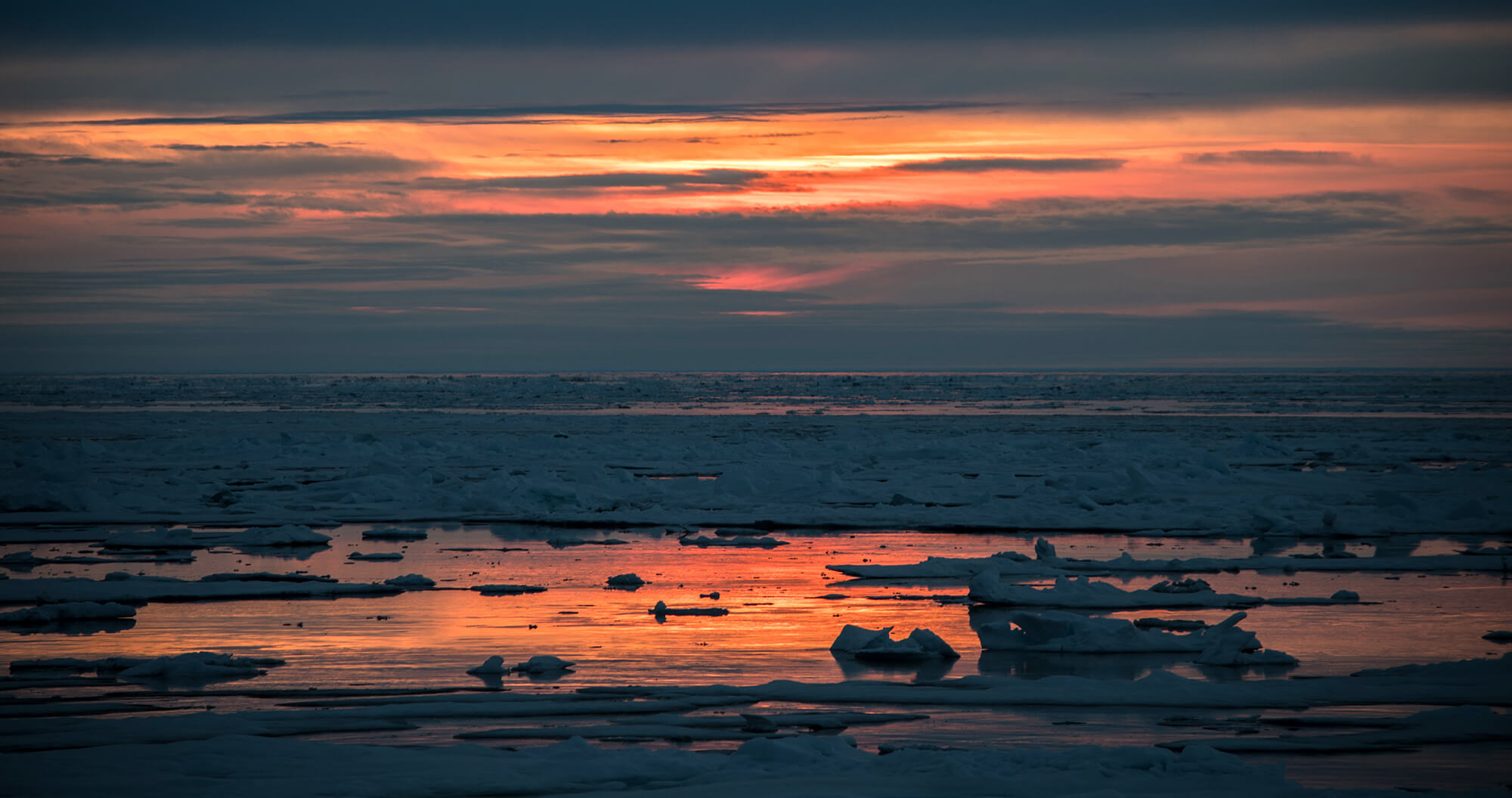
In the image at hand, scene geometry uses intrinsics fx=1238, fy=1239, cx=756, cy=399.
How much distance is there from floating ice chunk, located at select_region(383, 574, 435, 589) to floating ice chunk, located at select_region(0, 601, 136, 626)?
2.39 metres

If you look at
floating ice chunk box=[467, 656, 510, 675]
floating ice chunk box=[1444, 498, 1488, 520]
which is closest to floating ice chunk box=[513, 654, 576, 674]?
floating ice chunk box=[467, 656, 510, 675]

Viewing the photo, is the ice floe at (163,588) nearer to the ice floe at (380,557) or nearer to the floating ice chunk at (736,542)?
the ice floe at (380,557)

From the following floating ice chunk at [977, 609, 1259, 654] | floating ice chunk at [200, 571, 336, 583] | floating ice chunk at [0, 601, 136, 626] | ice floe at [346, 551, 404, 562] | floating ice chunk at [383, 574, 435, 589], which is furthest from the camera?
ice floe at [346, 551, 404, 562]

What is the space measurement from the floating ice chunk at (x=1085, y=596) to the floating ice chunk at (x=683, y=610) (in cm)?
243

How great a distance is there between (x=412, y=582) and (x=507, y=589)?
101 centimetres

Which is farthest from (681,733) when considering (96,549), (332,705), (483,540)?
(96,549)

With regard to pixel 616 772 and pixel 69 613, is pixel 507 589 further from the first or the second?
pixel 616 772

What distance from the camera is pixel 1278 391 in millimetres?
86000

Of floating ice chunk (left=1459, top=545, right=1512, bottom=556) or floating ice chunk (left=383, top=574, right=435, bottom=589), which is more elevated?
floating ice chunk (left=1459, top=545, right=1512, bottom=556)

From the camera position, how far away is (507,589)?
12039 millimetres

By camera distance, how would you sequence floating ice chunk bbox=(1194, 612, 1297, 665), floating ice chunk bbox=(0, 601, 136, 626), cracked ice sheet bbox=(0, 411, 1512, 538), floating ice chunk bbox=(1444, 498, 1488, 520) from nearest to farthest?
floating ice chunk bbox=(1194, 612, 1297, 665)
floating ice chunk bbox=(0, 601, 136, 626)
floating ice chunk bbox=(1444, 498, 1488, 520)
cracked ice sheet bbox=(0, 411, 1512, 538)

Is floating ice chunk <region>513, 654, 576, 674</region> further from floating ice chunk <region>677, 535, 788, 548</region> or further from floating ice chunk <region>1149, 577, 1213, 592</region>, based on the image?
floating ice chunk <region>677, 535, 788, 548</region>

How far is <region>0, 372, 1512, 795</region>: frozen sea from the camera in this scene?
6461 mm

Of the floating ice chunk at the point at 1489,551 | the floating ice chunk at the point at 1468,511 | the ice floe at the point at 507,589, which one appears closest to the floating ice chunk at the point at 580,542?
the ice floe at the point at 507,589
